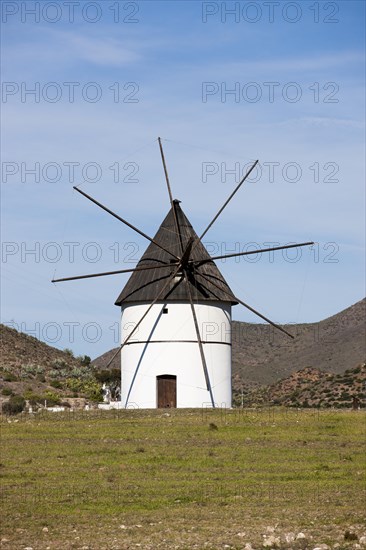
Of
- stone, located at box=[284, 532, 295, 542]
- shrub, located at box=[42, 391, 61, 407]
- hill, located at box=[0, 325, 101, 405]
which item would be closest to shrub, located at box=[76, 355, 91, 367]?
hill, located at box=[0, 325, 101, 405]

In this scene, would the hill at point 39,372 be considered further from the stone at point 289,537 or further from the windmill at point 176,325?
the stone at point 289,537

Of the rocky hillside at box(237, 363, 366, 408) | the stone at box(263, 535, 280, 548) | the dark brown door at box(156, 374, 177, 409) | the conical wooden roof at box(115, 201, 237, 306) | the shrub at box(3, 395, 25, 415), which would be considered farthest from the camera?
the rocky hillside at box(237, 363, 366, 408)

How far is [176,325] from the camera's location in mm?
36281

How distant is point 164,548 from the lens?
594 inches

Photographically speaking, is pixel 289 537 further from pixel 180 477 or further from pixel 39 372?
pixel 39 372

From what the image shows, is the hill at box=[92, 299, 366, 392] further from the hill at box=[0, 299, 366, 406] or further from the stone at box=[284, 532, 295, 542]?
the stone at box=[284, 532, 295, 542]

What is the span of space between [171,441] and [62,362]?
1845 inches

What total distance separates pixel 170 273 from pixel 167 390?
403cm

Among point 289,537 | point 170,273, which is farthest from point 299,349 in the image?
point 289,537

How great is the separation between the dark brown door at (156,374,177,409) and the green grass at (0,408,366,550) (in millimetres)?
3384

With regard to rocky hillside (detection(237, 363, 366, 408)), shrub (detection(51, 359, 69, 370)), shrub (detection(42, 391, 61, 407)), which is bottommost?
shrub (detection(42, 391, 61, 407))

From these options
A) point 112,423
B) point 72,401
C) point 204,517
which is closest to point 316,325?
point 72,401

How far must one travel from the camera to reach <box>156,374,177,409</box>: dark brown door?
1433 inches

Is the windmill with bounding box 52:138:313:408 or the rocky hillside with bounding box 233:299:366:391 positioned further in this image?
the rocky hillside with bounding box 233:299:366:391
